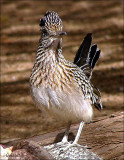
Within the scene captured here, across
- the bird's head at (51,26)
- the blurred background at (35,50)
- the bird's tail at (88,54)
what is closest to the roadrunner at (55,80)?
the bird's head at (51,26)

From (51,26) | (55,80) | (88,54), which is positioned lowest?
(55,80)

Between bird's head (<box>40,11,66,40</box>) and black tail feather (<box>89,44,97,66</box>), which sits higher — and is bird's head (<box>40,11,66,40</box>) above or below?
above

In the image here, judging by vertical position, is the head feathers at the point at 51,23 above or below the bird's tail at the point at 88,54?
above

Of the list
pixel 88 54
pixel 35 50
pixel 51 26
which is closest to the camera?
pixel 51 26

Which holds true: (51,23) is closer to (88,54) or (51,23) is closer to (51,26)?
(51,26)

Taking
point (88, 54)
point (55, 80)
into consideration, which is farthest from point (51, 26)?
point (88, 54)

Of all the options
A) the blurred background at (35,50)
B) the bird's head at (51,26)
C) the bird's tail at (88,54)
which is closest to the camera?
the bird's head at (51,26)

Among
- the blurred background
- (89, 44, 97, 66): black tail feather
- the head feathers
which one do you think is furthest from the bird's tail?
the head feathers

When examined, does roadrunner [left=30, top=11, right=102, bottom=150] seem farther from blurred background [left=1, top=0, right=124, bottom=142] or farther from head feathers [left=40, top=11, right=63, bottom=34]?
blurred background [left=1, top=0, right=124, bottom=142]

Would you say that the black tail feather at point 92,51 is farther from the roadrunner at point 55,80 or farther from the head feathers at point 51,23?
the head feathers at point 51,23
